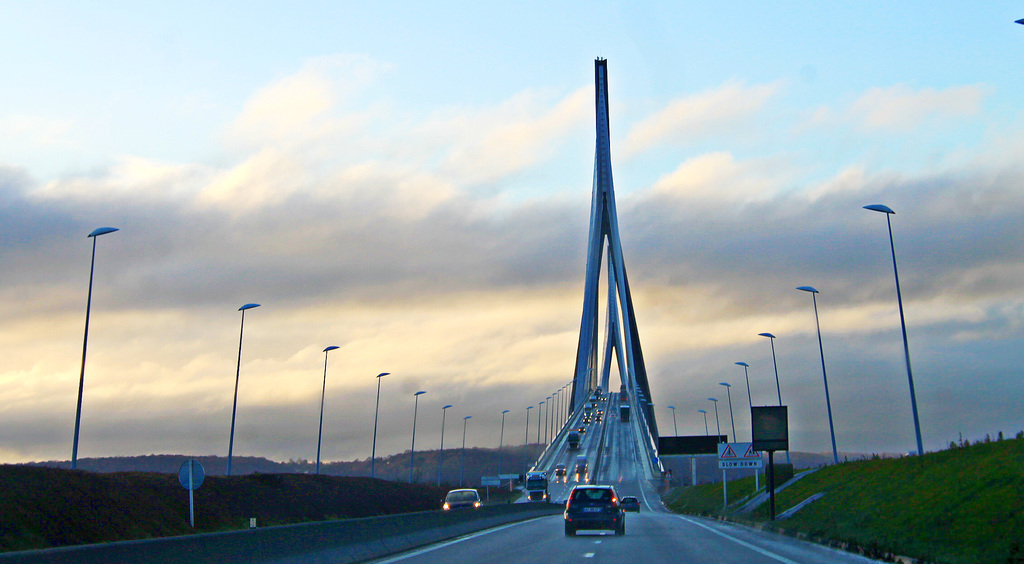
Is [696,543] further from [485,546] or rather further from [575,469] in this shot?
[575,469]

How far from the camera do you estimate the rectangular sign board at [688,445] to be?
421 ft

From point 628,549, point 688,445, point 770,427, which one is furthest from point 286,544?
point 688,445

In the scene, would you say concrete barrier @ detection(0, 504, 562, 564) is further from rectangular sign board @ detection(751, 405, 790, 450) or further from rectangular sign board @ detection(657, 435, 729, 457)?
rectangular sign board @ detection(657, 435, 729, 457)

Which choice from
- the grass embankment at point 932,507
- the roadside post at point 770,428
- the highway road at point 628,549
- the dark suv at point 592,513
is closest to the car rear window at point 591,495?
the dark suv at point 592,513

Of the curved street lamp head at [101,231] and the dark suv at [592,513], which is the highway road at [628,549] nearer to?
the dark suv at [592,513]

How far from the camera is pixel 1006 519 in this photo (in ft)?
62.9

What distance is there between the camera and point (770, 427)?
39.2 m

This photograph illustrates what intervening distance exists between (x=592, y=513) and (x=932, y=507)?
9.10 meters

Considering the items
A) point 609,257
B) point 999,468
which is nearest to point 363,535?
point 999,468

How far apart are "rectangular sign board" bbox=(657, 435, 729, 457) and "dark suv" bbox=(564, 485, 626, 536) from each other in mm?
101065

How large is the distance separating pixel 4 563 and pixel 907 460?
113 ft

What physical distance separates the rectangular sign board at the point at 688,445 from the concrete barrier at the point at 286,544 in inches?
4000

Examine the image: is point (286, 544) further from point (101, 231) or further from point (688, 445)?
point (688, 445)

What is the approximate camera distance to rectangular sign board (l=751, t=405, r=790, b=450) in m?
38.9
